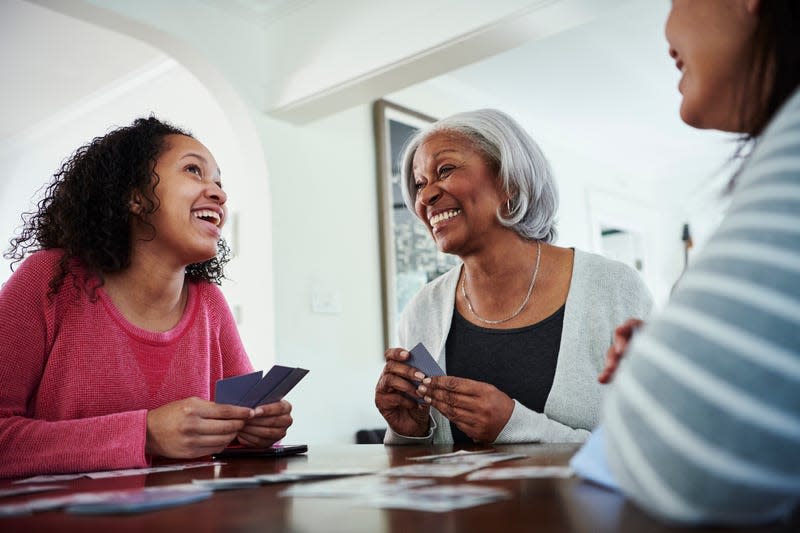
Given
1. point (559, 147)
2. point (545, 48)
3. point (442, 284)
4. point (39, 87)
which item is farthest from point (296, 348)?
point (559, 147)

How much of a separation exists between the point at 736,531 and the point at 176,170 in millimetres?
1595

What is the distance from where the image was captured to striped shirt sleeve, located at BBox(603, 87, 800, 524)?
1.47 ft

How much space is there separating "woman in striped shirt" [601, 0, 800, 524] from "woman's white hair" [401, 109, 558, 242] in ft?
4.44

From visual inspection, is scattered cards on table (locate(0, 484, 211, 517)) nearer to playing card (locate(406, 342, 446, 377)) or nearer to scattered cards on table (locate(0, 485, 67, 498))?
scattered cards on table (locate(0, 485, 67, 498))

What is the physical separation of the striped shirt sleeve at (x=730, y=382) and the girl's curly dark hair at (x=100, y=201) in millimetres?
1432

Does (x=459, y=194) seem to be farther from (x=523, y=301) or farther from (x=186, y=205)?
(x=186, y=205)

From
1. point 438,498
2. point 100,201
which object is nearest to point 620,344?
point 438,498

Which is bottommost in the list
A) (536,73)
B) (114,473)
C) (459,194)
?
(114,473)

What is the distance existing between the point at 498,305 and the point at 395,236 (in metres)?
2.47

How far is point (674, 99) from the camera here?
5703mm

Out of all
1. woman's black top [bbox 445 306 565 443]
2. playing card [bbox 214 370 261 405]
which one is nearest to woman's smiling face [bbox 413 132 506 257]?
woman's black top [bbox 445 306 565 443]

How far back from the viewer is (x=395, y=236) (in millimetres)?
4309

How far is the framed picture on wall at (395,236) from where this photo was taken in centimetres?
421

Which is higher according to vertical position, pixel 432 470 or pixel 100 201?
pixel 100 201
